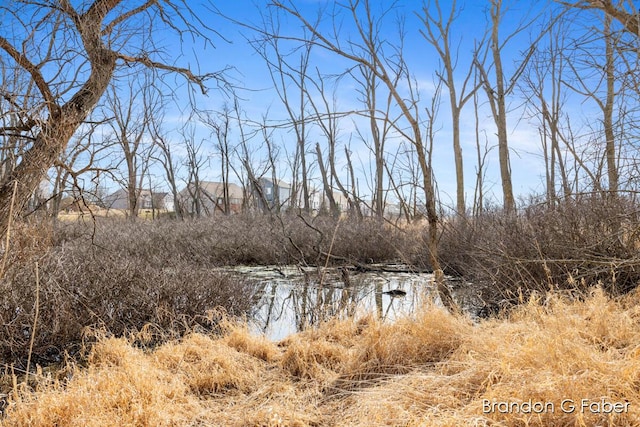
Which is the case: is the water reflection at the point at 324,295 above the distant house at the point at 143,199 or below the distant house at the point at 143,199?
below

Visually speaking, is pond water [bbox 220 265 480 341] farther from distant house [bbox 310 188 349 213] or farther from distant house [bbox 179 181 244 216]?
distant house [bbox 179 181 244 216]

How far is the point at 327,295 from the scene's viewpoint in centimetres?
822

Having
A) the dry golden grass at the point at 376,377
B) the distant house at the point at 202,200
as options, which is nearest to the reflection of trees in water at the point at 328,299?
the dry golden grass at the point at 376,377

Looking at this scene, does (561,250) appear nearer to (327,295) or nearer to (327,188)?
(327,295)

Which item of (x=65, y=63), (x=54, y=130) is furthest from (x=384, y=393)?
(x=65, y=63)

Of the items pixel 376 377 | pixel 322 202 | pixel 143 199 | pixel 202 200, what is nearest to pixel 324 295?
pixel 376 377

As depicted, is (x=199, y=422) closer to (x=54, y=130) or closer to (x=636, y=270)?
(x=54, y=130)

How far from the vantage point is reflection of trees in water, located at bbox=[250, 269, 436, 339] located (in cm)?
639

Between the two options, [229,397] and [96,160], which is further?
[96,160]

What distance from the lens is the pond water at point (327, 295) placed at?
638 centimetres

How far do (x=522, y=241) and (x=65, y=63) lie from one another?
243 inches

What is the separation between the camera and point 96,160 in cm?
514

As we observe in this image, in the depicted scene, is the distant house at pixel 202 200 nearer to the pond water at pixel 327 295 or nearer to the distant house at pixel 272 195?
the distant house at pixel 272 195

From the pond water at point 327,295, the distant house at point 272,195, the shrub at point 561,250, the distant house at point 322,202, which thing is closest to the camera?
the shrub at point 561,250
